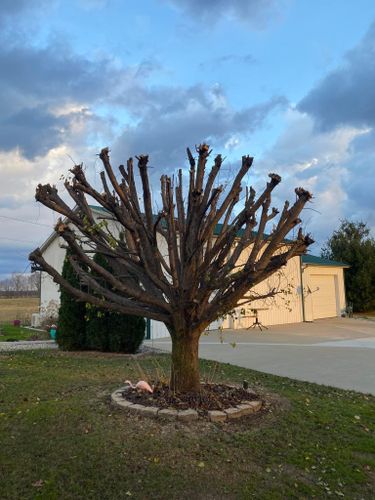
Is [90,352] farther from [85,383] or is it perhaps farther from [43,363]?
[85,383]

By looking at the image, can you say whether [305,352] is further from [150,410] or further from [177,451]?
[177,451]

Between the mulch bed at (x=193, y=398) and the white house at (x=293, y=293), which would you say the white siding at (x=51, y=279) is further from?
the mulch bed at (x=193, y=398)

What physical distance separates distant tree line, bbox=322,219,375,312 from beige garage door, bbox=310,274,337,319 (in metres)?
2.92

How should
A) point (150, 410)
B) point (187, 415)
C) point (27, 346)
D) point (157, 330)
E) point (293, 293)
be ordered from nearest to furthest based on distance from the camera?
point (187, 415)
point (150, 410)
point (27, 346)
point (157, 330)
point (293, 293)

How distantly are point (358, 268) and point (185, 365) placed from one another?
24.3 metres

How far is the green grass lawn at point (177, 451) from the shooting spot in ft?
12.1

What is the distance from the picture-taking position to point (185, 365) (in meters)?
5.80

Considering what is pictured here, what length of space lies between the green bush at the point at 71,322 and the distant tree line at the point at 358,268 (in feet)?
65.6

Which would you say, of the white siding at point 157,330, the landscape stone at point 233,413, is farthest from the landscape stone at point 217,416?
the white siding at point 157,330

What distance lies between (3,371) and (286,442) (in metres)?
5.55

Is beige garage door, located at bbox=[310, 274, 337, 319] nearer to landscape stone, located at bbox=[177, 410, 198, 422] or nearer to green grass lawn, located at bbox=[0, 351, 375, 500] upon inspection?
green grass lawn, located at bbox=[0, 351, 375, 500]

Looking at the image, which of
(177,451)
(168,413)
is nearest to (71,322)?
(168,413)

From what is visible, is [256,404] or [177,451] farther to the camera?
[256,404]

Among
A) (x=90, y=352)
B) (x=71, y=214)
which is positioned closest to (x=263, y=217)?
(x=71, y=214)
